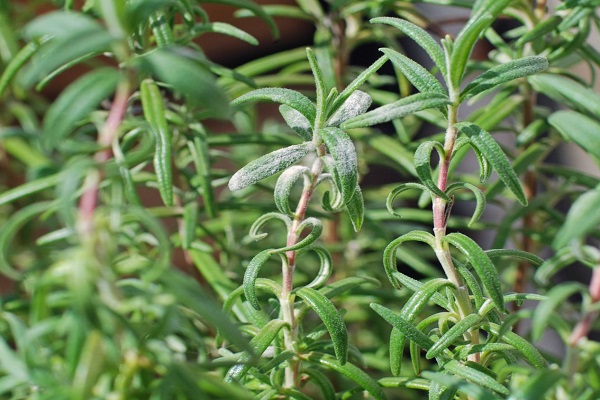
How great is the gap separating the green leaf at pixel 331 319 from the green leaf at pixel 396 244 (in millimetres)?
60

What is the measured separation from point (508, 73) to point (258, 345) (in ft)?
0.95

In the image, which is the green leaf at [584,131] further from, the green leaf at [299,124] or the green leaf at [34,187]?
the green leaf at [34,187]

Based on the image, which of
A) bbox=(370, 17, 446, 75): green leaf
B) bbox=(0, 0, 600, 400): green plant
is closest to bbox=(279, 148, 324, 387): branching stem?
bbox=(0, 0, 600, 400): green plant

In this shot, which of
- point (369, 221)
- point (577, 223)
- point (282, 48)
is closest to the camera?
point (577, 223)

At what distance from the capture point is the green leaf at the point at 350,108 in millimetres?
580

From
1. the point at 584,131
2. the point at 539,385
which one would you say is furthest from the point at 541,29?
the point at 539,385

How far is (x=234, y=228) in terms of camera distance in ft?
3.55

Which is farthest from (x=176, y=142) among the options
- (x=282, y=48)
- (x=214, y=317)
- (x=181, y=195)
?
(x=282, y=48)

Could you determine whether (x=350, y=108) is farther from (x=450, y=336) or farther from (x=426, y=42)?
(x=450, y=336)

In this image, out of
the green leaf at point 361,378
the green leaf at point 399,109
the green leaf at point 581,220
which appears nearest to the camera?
the green leaf at point 581,220

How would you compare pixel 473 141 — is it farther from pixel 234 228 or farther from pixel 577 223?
pixel 234 228

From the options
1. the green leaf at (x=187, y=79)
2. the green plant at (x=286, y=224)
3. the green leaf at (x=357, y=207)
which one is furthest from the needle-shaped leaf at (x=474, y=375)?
the green leaf at (x=187, y=79)

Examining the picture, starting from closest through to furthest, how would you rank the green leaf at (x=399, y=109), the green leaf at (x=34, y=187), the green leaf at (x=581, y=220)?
the green leaf at (x=581, y=220) < the green leaf at (x=399, y=109) < the green leaf at (x=34, y=187)

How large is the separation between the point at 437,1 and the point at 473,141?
0.43 meters
